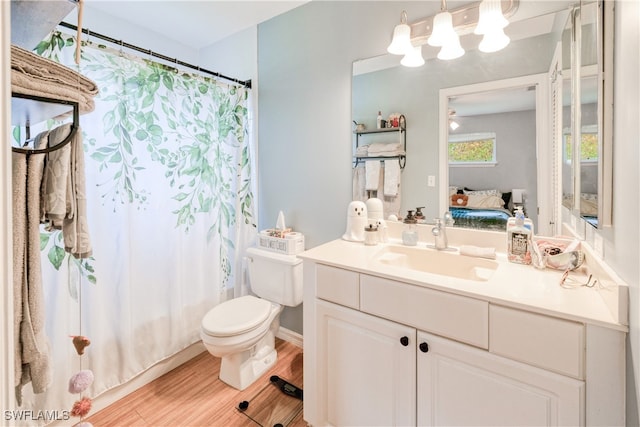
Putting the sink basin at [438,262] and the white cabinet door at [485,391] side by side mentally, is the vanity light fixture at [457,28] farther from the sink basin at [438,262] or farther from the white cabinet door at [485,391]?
the white cabinet door at [485,391]

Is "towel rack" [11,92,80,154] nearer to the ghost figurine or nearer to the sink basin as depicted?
the sink basin

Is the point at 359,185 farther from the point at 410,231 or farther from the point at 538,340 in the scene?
the point at 538,340

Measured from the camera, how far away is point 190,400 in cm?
172

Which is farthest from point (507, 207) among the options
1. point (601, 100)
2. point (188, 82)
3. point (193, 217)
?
point (188, 82)

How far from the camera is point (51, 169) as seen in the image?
2.35ft

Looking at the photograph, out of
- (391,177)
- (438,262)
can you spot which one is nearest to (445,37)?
(391,177)

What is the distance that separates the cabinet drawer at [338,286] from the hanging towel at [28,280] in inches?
36.7

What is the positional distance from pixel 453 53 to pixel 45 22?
1547 mm

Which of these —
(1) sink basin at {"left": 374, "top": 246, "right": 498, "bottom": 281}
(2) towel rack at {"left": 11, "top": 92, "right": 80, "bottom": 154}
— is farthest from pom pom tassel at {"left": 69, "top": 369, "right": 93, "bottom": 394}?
(1) sink basin at {"left": 374, "top": 246, "right": 498, "bottom": 281}

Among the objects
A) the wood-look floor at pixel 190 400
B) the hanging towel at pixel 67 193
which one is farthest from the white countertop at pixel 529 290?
the wood-look floor at pixel 190 400

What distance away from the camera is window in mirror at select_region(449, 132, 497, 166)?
4.70 feet

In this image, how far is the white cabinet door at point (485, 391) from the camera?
2.88ft

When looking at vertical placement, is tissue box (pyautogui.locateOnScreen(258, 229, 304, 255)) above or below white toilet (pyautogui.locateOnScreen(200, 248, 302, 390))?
above

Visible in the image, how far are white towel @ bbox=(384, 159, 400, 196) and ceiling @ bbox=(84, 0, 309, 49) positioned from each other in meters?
1.25
